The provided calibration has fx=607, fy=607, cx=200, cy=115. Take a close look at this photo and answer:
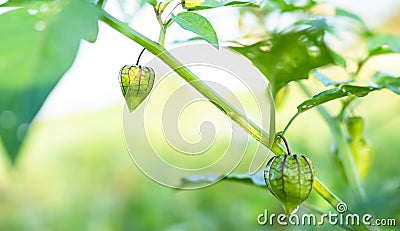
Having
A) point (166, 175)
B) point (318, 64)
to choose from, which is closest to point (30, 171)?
point (166, 175)

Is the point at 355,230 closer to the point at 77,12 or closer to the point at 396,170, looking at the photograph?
the point at 77,12

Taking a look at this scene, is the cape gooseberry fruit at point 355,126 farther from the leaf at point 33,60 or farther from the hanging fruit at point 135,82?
the leaf at point 33,60

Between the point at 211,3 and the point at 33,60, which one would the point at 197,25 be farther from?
the point at 33,60

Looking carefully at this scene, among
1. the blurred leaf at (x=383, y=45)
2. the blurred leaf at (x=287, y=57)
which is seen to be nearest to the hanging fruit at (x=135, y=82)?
the blurred leaf at (x=287, y=57)

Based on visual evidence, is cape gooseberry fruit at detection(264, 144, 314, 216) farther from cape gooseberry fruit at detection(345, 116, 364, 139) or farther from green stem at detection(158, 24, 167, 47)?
cape gooseberry fruit at detection(345, 116, 364, 139)

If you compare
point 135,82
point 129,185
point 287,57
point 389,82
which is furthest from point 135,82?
point 129,185

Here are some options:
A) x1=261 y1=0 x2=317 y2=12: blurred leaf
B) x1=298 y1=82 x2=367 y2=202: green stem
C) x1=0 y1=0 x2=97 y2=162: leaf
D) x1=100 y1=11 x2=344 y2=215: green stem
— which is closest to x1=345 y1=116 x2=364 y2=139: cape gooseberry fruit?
x1=298 y1=82 x2=367 y2=202: green stem
